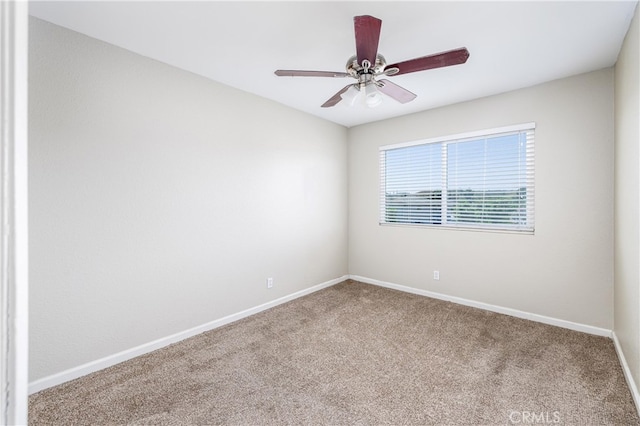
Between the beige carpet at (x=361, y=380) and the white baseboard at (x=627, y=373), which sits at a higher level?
the white baseboard at (x=627, y=373)

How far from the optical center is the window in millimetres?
3062

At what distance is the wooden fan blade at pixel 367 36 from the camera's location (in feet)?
4.87

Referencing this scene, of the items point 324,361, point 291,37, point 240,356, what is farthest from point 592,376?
point 291,37

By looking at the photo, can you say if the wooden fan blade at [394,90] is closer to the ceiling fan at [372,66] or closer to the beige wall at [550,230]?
the ceiling fan at [372,66]

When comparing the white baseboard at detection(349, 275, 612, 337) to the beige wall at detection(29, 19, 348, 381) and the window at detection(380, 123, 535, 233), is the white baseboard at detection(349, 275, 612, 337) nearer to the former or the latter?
the window at detection(380, 123, 535, 233)

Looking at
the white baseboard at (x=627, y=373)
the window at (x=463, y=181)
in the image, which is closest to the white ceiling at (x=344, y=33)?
the window at (x=463, y=181)

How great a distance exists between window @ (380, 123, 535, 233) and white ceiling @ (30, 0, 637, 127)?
72 centimetres

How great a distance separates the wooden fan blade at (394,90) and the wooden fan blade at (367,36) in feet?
0.91

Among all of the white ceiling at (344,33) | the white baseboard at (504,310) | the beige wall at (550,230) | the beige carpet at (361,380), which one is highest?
the white ceiling at (344,33)

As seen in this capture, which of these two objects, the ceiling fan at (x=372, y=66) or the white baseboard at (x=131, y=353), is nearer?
the ceiling fan at (x=372, y=66)

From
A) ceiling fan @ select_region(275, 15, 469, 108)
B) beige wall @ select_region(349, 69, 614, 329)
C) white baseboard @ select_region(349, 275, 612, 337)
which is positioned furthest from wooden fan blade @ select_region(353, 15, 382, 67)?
white baseboard @ select_region(349, 275, 612, 337)

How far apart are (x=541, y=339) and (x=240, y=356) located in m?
2.61

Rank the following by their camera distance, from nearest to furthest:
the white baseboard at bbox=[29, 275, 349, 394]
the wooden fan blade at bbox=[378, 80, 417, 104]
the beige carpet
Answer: the beige carpet, the white baseboard at bbox=[29, 275, 349, 394], the wooden fan blade at bbox=[378, 80, 417, 104]

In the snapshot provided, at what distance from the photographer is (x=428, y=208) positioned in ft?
12.4
